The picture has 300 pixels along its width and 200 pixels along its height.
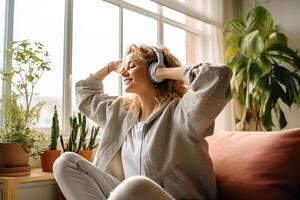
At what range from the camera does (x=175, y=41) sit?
3127 mm

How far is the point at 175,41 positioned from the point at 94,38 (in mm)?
941

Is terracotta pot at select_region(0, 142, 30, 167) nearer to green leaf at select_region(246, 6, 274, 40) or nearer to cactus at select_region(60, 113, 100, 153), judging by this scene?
cactus at select_region(60, 113, 100, 153)

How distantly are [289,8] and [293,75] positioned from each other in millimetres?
872

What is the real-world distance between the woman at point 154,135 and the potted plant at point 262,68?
1.53m

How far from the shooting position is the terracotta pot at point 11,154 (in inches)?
57.7

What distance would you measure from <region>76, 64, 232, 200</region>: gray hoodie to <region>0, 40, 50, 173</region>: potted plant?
361 millimetres

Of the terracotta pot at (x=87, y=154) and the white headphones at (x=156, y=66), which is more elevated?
the white headphones at (x=156, y=66)

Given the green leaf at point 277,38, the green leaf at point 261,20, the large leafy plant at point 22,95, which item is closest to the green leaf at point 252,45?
the green leaf at point 261,20

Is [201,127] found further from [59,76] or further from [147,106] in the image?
[59,76]

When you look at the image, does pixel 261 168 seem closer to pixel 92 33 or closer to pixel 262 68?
pixel 92 33

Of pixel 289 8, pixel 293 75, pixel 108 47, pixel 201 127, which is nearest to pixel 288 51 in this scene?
pixel 293 75

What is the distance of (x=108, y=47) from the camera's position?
8.29ft

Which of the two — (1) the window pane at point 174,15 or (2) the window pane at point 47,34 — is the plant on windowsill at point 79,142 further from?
(1) the window pane at point 174,15

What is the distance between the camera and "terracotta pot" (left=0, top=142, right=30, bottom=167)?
147 centimetres
